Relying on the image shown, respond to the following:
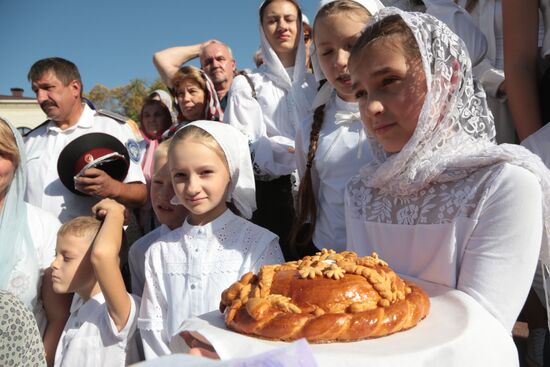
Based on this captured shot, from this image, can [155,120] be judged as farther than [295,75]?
Yes

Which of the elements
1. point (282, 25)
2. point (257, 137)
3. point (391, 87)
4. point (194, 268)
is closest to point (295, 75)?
point (282, 25)

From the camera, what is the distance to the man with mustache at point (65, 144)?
141 inches

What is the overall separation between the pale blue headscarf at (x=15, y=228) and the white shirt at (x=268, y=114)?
4.95 feet

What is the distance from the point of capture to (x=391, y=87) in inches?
68.8

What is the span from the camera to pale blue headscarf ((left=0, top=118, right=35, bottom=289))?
9.59 feet

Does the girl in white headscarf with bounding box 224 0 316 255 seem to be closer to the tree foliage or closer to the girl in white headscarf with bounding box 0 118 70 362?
the girl in white headscarf with bounding box 0 118 70 362

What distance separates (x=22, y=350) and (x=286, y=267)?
0.93 m

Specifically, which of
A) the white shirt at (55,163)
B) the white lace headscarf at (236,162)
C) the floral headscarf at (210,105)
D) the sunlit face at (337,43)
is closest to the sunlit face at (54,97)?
the white shirt at (55,163)

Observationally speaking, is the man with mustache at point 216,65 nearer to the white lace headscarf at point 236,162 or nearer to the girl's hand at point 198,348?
the white lace headscarf at point 236,162

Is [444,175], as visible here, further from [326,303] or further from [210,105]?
[210,105]

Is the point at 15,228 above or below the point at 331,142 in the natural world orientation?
below

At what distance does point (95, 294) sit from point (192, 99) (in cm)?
205

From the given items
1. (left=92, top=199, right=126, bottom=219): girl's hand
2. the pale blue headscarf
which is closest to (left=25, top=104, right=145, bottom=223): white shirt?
the pale blue headscarf

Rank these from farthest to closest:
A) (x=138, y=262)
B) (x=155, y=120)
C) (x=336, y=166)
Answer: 1. (x=155, y=120)
2. (x=138, y=262)
3. (x=336, y=166)
